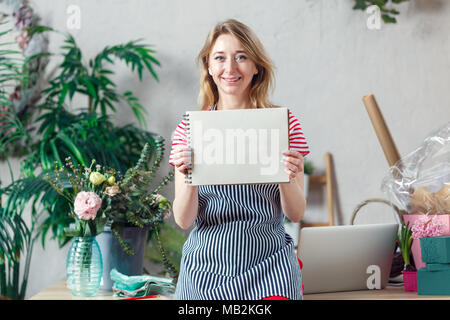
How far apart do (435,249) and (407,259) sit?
0.14 metres

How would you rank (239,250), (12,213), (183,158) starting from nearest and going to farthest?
(183,158) → (239,250) → (12,213)

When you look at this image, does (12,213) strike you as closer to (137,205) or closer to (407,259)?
(137,205)

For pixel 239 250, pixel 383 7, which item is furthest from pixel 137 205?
pixel 383 7

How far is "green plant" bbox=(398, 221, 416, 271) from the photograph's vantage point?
1.32 m

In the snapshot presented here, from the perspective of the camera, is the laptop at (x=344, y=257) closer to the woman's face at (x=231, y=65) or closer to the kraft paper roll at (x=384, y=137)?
the kraft paper roll at (x=384, y=137)

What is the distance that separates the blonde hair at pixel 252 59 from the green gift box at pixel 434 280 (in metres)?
0.58

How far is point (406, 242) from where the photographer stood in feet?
4.39

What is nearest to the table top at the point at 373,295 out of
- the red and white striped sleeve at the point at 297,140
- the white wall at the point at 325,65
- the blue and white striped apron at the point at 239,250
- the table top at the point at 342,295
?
the table top at the point at 342,295

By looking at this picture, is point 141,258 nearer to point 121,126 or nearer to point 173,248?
point 173,248

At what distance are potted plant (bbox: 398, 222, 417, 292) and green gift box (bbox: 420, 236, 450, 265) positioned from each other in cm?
7

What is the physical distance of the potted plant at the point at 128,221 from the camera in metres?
1.35

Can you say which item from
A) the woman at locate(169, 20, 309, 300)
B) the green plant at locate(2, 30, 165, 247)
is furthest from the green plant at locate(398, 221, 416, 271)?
the green plant at locate(2, 30, 165, 247)

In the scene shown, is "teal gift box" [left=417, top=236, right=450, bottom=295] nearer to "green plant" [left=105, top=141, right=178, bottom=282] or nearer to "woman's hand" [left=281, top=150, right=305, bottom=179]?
"woman's hand" [left=281, top=150, right=305, bottom=179]
